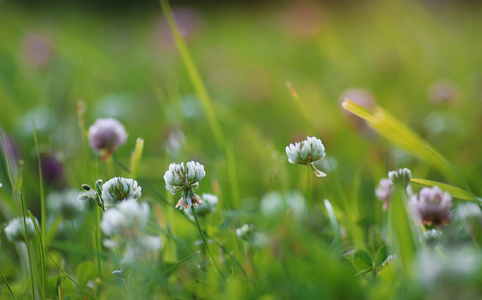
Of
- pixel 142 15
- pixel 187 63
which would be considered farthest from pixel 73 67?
pixel 142 15

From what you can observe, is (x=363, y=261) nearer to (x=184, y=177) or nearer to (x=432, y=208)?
(x=432, y=208)

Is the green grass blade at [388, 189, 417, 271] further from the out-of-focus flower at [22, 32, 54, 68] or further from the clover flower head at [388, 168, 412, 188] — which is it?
the out-of-focus flower at [22, 32, 54, 68]

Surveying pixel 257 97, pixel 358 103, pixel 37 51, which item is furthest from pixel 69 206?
pixel 37 51

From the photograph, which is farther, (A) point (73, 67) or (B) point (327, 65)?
(B) point (327, 65)

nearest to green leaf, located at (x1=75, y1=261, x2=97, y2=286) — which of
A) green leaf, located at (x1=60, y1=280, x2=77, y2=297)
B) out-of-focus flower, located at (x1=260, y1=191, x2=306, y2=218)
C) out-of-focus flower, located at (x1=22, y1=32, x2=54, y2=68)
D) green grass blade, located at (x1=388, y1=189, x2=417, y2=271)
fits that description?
green leaf, located at (x1=60, y1=280, x2=77, y2=297)

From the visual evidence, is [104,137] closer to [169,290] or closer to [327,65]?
[169,290]

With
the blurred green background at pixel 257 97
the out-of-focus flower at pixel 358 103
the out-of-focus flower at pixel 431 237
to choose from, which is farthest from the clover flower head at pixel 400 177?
the out-of-focus flower at pixel 358 103

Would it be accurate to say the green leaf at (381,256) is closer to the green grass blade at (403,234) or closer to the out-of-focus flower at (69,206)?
the green grass blade at (403,234)
